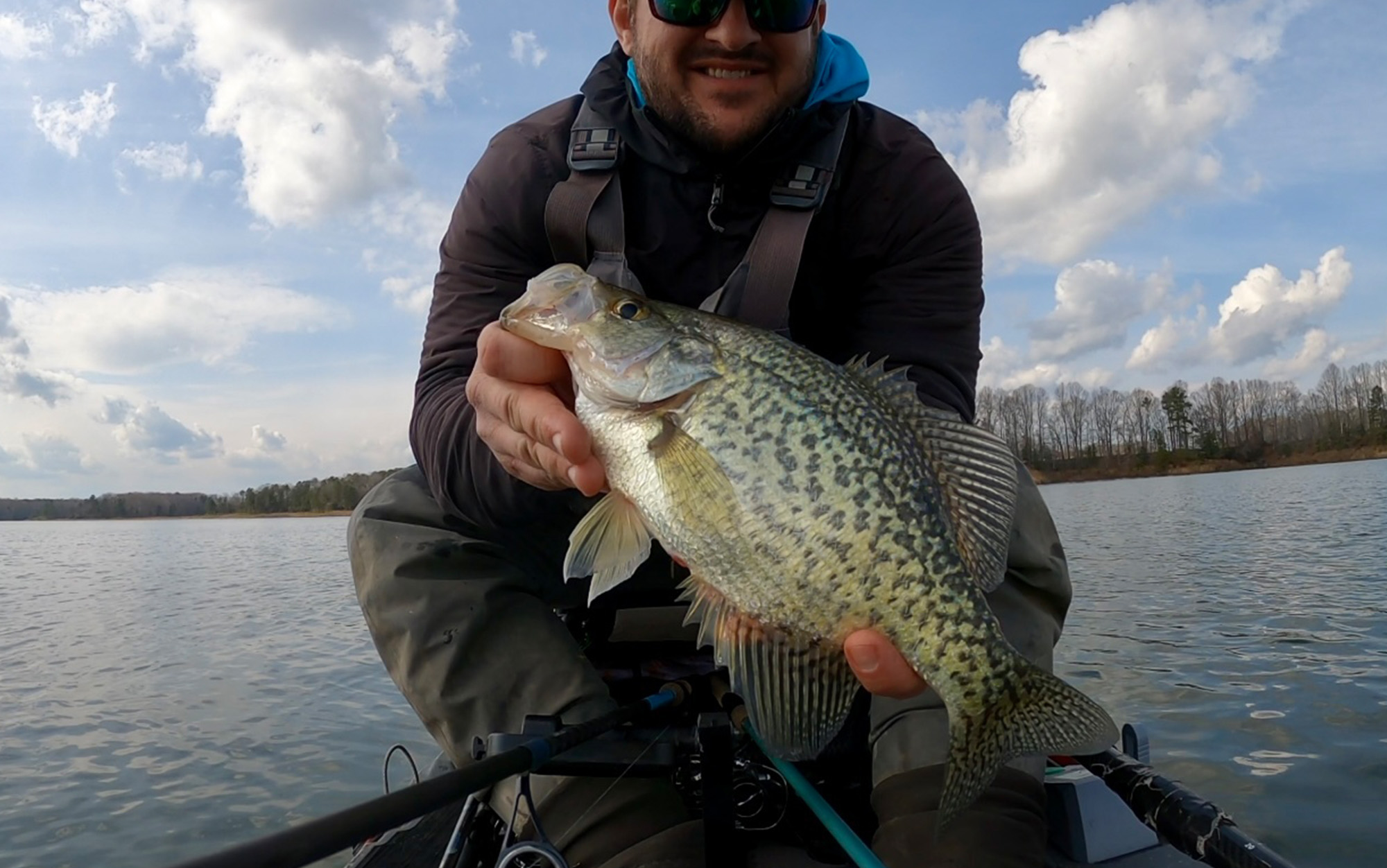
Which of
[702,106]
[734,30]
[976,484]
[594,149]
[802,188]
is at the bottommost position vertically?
[976,484]

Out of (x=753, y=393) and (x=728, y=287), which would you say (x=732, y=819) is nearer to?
(x=753, y=393)

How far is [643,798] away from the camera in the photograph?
2885 millimetres

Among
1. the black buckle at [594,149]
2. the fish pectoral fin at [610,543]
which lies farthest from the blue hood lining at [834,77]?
the fish pectoral fin at [610,543]

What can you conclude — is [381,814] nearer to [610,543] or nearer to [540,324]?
[610,543]

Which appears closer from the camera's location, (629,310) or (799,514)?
(799,514)

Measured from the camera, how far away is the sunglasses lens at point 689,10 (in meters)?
3.29

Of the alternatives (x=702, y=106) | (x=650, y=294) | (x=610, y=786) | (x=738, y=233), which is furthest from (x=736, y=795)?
(x=702, y=106)

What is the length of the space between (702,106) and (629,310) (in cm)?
137

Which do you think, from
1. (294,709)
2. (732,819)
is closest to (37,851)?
(294,709)

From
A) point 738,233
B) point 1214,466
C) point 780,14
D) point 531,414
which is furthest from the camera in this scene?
point 1214,466

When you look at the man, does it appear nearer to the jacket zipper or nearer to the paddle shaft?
the jacket zipper

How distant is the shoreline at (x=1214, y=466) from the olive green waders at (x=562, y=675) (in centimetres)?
7693

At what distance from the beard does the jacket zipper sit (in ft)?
0.35

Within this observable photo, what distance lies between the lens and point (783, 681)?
233 cm
